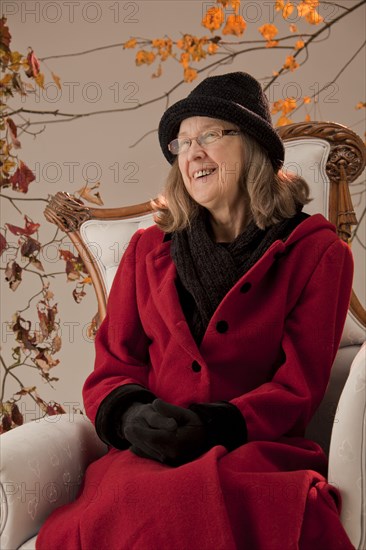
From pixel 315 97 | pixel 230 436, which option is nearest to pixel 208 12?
pixel 315 97

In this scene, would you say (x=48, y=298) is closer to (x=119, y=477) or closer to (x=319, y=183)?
(x=319, y=183)

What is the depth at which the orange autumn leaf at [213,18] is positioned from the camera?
2848mm

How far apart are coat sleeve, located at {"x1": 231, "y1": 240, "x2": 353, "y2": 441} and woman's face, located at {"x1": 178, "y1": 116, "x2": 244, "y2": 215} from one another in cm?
28

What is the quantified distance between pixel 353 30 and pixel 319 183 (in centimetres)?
101

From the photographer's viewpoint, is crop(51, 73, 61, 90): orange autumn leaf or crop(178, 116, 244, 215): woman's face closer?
crop(178, 116, 244, 215): woman's face

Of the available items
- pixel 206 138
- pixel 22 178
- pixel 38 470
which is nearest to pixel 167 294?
pixel 206 138

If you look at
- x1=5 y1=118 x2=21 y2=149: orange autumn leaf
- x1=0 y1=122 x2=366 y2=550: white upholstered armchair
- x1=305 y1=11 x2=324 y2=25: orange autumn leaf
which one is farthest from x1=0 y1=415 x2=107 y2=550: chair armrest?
x1=305 y1=11 x2=324 y2=25: orange autumn leaf

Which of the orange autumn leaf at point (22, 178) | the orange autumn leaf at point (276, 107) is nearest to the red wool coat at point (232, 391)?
the orange autumn leaf at point (276, 107)

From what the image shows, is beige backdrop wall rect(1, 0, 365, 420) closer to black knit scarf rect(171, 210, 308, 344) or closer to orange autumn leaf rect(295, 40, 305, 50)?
orange autumn leaf rect(295, 40, 305, 50)

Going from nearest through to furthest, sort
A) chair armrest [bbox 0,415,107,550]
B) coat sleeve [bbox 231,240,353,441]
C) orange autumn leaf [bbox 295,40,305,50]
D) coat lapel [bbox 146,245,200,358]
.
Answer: chair armrest [bbox 0,415,107,550] → coat sleeve [bbox 231,240,353,441] → coat lapel [bbox 146,245,200,358] → orange autumn leaf [bbox 295,40,305,50]

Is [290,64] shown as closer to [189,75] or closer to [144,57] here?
[189,75]

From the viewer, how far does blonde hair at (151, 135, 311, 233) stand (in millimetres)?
1909

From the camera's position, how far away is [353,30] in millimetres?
2922

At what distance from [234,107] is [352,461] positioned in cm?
83
